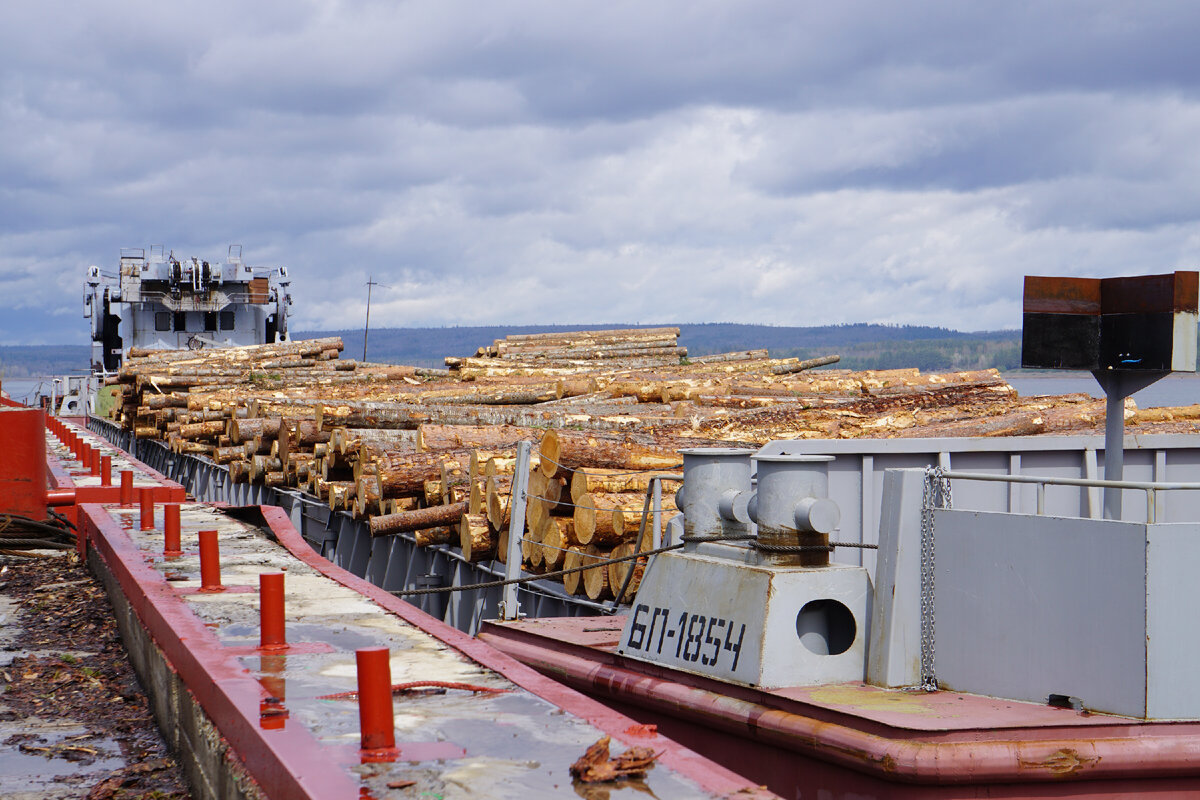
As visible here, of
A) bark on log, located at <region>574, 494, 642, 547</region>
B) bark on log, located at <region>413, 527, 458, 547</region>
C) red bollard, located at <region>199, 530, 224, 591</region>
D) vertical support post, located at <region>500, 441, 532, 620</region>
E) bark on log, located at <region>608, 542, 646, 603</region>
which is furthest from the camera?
bark on log, located at <region>413, 527, 458, 547</region>

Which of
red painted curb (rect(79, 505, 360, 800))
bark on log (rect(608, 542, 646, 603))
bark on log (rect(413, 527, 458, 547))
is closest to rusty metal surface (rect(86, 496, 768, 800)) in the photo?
red painted curb (rect(79, 505, 360, 800))

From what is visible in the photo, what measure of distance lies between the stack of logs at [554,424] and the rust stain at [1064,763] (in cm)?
410

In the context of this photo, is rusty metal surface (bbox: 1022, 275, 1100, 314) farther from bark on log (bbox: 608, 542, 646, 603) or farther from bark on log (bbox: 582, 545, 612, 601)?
bark on log (bbox: 582, 545, 612, 601)

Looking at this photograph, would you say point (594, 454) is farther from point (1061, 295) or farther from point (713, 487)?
point (1061, 295)

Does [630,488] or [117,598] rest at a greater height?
[630,488]

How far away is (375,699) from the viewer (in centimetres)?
443

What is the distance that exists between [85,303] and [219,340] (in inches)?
271

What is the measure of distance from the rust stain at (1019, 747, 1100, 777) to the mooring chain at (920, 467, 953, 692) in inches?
34.7

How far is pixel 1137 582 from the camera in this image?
206 inches

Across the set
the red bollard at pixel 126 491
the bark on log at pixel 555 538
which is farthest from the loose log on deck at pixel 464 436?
the bark on log at pixel 555 538

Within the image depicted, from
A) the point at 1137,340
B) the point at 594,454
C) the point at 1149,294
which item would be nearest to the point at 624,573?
the point at 594,454

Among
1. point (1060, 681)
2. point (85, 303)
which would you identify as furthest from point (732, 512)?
point (85, 303)

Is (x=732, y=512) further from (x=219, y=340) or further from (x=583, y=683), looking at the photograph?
(x=219, y=340)

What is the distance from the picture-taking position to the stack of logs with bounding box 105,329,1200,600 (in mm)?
10469
